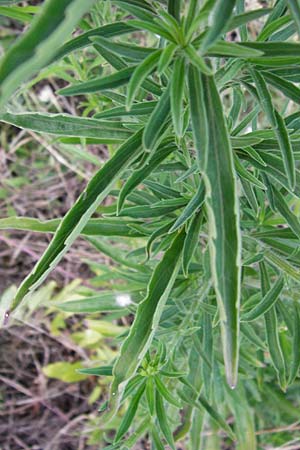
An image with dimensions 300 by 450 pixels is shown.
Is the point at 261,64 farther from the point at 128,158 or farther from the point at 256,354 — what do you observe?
the point at 256,354

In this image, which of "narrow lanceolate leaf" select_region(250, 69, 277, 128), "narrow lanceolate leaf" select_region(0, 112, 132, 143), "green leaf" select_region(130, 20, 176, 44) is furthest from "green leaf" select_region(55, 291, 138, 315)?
"green leaf" select_region(130, 20, 176, 44)

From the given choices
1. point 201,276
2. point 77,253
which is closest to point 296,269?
point 201,276

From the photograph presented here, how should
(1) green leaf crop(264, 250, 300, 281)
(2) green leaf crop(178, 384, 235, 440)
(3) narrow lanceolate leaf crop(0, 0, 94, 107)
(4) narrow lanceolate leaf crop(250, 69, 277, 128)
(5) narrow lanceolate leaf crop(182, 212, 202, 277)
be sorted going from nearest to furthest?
(3) narrow lanceolate leaf crop(0, 0, 94, 107), (4) narrow lanceolate leaf crop(250, 69, 277, 128), (5) narrow lanceolate leaf crop(182, 212, 202, 277), (1) green leaf crop(264, 250, 300, 281), (2) green leaf crop(178, 384, 235, 440)

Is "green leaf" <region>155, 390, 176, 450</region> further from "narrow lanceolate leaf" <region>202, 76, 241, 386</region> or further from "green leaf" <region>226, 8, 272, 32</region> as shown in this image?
"green leaf" <region>226, 8, 272, 32</region>

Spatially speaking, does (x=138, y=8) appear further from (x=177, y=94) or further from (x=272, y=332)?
(x=272, y=332)

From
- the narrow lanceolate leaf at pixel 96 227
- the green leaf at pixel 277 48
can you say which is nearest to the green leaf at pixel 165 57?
the green leaf at pixel 277 48

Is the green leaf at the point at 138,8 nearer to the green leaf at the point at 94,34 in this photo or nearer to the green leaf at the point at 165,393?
the green leaf at the point at 94,34
